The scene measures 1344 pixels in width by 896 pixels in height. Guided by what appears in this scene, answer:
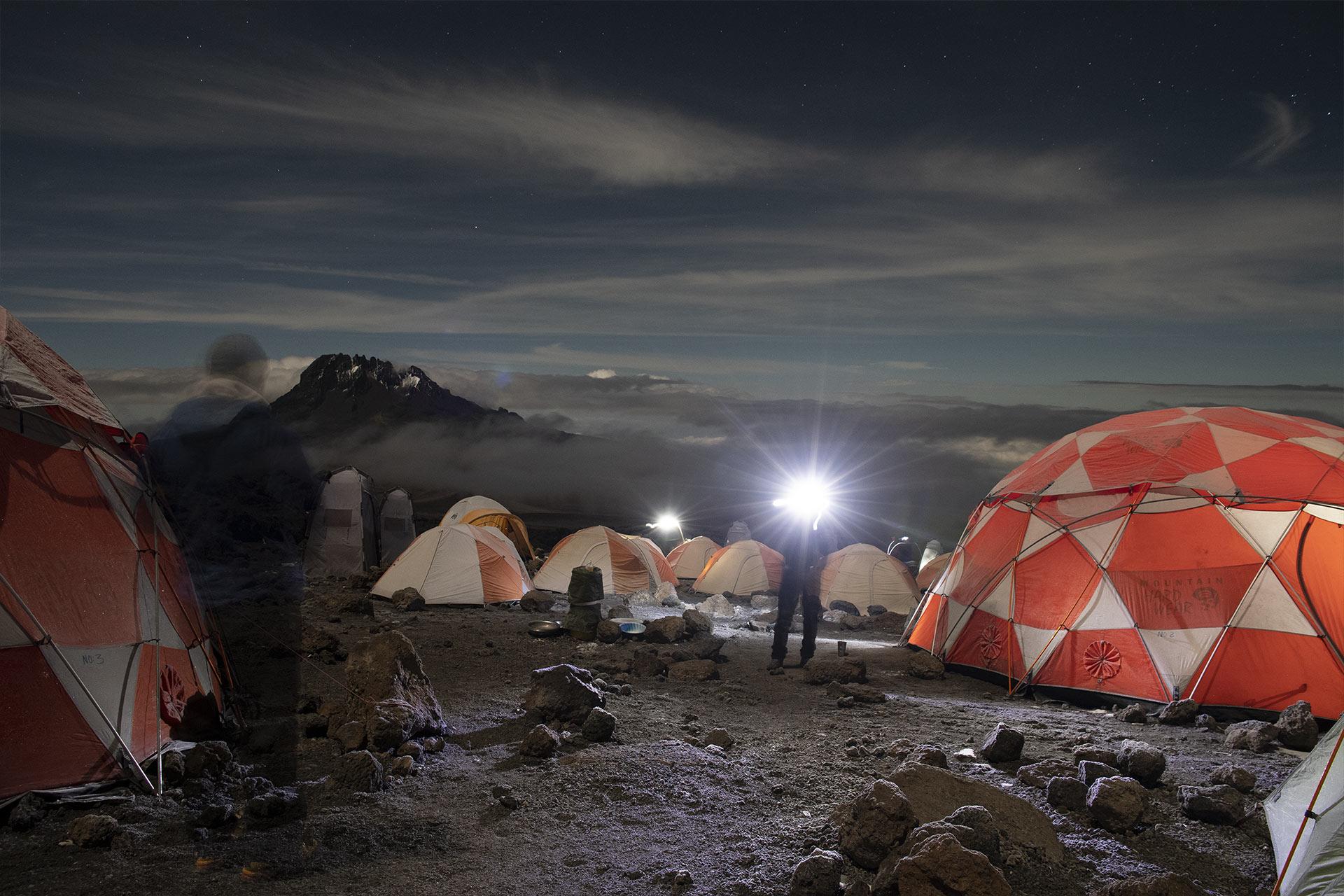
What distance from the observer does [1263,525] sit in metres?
10.4

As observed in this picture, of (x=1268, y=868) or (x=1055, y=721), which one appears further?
(x=1055, y=721)

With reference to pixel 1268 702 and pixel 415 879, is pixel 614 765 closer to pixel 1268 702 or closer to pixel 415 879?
pixel 415 879

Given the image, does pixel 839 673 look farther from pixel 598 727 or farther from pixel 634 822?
pixel 634 822

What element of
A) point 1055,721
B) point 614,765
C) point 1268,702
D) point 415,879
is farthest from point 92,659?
point 1268,702

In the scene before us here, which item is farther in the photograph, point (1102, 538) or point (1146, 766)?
point (1102, 538)

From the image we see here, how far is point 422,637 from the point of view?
1400cm

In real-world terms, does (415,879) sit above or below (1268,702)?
below

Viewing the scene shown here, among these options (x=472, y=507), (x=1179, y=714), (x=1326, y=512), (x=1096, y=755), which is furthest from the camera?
(x=472, y=507)

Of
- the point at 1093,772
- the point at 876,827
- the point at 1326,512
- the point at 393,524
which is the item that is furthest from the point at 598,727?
the point at 393,524

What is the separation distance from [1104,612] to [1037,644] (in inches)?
39.5

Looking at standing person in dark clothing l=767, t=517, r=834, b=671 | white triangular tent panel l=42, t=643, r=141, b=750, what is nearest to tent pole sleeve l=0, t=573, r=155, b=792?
white triangular tent panel l=42, t=643, r=141, b=750

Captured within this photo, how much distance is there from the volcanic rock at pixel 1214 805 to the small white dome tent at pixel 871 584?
14813 mm

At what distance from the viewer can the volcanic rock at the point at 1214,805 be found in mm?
5879

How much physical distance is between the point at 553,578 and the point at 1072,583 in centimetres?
1368
